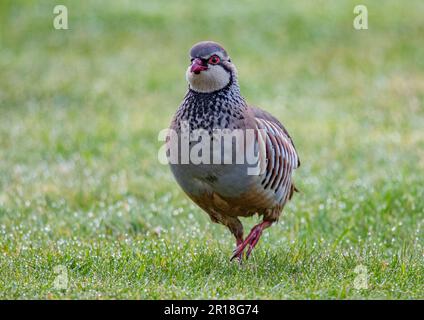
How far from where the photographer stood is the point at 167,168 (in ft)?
35.4

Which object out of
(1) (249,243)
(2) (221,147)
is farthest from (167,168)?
(2) (221,147)

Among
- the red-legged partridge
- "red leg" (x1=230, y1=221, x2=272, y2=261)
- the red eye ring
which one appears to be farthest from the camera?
"red leg" (x1=230, y1=221, x2=272, y2=261)

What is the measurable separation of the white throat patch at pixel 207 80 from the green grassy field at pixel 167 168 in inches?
52.8

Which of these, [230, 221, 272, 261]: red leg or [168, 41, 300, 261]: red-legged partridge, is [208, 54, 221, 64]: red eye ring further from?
[230, 221, 272, 261]: red leg

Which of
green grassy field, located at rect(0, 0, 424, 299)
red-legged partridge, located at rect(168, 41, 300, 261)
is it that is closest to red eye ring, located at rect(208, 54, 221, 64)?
red-legged partridge, located at rect(168, 41, 300, 261)

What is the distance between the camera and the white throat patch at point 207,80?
6.07 m

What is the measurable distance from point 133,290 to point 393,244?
10.4ft

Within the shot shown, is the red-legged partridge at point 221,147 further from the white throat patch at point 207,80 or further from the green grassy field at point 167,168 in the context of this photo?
the green grassy field at point 167,168

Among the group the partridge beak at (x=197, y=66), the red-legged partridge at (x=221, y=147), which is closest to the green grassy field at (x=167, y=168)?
the red-legged partridge at (x=221, y=147)

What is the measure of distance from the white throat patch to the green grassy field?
1.34 metres

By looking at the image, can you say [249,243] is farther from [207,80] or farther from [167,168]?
[167,168]

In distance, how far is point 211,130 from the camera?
5.90 meters

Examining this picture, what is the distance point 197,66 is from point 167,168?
16.0 ft

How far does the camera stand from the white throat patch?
19.9ft
